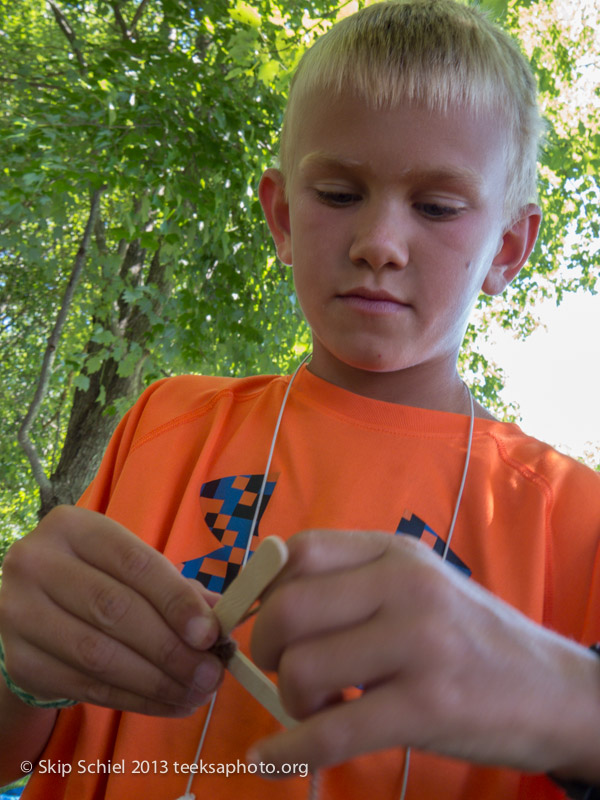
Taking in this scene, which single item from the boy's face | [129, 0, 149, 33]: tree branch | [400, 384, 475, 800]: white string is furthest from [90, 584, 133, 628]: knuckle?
[129, 0, 149, 33]: tree branch

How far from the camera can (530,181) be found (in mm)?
1427

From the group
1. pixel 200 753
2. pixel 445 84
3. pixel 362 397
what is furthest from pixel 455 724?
pixel 445 84

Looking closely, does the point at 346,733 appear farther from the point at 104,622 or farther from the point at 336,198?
the point at 336,198

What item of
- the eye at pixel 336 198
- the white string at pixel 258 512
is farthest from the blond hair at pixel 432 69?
the white string at pixel 258 512

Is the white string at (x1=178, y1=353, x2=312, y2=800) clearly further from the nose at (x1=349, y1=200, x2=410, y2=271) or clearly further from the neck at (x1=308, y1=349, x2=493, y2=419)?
the nose at (x1=349, y1=200, x2=410, y2=271)

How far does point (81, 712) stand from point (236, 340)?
383 cm

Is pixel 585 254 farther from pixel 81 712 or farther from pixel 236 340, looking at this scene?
pixel 81 712

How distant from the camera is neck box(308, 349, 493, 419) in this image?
1302 mm

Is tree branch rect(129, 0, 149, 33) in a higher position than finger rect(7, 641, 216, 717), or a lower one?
higher

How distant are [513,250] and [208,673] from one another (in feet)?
3.30

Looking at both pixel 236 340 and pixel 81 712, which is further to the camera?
pixel 236 340

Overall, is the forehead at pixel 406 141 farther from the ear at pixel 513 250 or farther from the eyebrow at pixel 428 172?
the ear at pixel 513 250

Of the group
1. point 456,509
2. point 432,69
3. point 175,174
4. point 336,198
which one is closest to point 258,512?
point 456,509

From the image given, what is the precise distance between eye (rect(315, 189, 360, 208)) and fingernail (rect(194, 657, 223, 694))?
2.49ft
